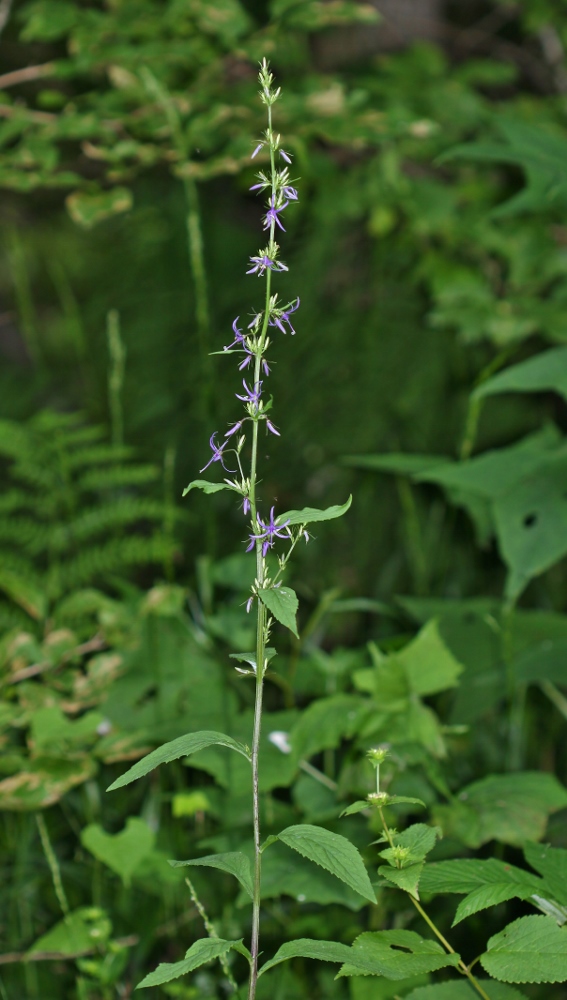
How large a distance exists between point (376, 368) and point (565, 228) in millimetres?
814

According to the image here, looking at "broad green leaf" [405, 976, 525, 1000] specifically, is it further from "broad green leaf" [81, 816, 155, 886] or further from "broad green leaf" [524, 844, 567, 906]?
"broad green leaf" [81, 816, 155, 886]

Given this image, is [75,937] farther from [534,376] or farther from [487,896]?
[534,376]

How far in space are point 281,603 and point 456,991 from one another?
56 centimetres

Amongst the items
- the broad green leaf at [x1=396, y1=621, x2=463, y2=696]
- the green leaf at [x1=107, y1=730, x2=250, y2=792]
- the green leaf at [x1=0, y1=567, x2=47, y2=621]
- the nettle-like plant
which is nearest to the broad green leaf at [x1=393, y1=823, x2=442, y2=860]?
the nettle-like plant

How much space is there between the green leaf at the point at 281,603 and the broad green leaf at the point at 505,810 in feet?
2.08

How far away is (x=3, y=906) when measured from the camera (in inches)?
57.7

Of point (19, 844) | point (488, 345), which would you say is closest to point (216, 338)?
point (488, 345)

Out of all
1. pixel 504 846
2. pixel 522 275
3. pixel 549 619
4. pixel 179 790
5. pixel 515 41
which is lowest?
pixel 504 846

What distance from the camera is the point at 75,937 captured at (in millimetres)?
1297

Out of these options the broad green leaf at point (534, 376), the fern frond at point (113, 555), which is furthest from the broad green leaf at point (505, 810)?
the fern frond at point (113, 555)

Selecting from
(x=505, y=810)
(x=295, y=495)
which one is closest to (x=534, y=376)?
(x=505, y=810)

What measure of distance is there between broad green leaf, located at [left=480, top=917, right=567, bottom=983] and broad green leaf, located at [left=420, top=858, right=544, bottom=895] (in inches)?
1.9

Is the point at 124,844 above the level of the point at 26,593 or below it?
below

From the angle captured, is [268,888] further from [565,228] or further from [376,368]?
[565,228]
